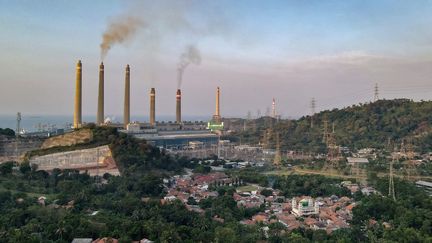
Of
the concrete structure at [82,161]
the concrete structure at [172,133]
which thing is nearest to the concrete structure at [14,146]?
the concrete structure at [82,161]

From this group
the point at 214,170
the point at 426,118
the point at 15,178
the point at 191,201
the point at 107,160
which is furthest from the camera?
the point at 426,118

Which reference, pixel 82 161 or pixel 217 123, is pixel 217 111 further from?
pixel 82 161

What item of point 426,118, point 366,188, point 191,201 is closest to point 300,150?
point 426,118

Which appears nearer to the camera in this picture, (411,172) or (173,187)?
(173,187)

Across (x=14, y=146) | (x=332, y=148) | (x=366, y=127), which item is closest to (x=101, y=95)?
(x=14, y=146)

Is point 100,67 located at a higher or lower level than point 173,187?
higher

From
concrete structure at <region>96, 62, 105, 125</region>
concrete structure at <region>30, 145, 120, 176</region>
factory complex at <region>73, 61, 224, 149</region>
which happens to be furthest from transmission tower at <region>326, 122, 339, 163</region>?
concrete structure at <region>96, 62, 105, 125</region>

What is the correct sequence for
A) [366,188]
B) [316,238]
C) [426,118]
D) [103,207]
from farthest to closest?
[426,118], [366,188], [103,207], [316,238]

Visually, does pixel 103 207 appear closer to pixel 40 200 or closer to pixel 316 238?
pixel 40 200
